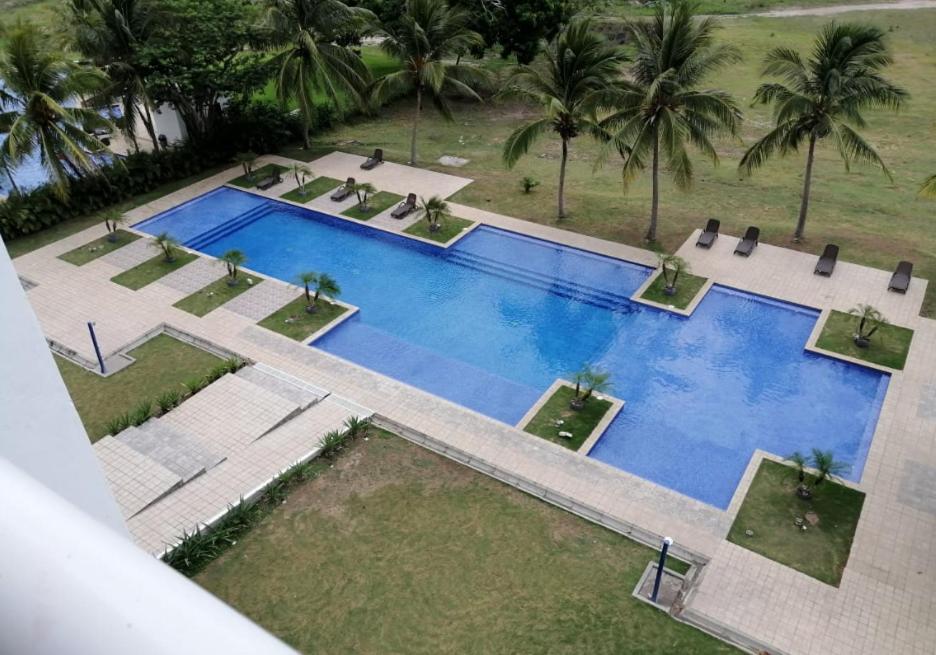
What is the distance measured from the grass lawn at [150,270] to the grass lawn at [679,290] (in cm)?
1256

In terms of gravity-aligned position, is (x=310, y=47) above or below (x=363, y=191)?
above

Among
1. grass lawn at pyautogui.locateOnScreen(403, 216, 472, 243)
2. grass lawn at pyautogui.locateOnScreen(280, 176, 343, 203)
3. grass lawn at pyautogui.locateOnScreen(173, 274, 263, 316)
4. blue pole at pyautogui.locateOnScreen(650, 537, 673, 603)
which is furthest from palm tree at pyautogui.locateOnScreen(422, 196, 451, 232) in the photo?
blue pole at pyautogui.locateOnScreen(650, 537, 673, 603)

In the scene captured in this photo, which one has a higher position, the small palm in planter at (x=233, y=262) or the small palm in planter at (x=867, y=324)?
the small palm in planter at (x=233, y=262)

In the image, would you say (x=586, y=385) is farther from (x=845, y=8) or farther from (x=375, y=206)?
(x=845, y=8)

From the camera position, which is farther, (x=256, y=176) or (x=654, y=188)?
(x=256, y=176)

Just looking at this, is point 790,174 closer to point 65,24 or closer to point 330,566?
point 330,566

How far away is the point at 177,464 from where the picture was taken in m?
13.5

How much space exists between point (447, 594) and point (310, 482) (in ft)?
11.4

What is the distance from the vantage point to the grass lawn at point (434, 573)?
1070cm

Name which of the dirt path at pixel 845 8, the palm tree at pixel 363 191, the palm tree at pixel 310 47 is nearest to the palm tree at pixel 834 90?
the palm tree at pixel 363 191

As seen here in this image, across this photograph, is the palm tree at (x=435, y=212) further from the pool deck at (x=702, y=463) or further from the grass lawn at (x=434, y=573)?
the grass lawn at (x=434, y=573)

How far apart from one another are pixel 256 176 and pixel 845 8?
124ft

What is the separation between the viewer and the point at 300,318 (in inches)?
721

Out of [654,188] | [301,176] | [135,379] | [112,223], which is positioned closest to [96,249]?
[112,223]
